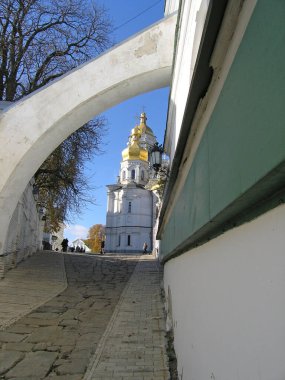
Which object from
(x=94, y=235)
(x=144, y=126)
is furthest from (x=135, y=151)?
(x=94, y=235)

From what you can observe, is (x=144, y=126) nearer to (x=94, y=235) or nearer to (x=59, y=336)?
(x=94, y=235)

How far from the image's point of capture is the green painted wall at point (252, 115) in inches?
43.9

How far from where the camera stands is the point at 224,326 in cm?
195

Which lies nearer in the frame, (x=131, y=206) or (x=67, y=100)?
(x=67, y=100)

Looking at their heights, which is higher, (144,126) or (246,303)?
(144,126)

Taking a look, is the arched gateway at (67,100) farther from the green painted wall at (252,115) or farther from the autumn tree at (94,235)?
the autumn tree at (94,235)

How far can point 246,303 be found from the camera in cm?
156

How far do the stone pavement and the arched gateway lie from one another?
Answer: 2962mm

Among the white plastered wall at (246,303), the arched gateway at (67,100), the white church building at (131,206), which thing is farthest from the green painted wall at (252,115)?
the white church building at (131,206)

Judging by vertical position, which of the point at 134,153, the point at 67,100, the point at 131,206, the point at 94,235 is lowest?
the point at 67,100

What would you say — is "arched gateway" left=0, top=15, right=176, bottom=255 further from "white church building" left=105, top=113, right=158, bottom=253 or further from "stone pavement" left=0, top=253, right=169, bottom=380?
"white church building" left=105, top=113, right=158, bottom=253

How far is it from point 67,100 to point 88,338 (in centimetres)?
604

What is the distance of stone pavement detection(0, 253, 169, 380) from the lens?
15.8ft

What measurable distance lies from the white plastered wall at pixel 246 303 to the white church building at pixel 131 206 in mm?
50782
